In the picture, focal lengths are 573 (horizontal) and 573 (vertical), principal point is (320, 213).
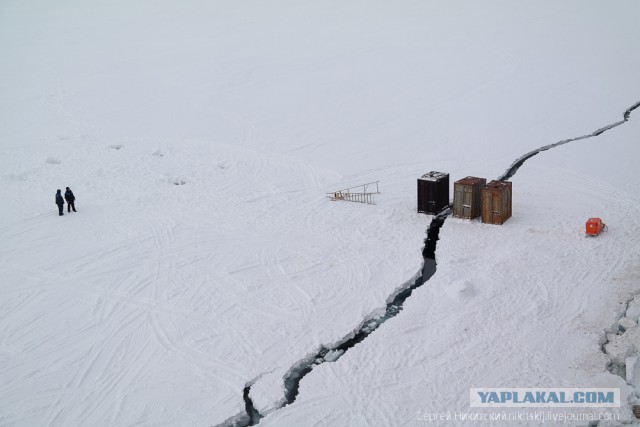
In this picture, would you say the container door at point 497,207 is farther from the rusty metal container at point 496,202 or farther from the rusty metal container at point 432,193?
the rusty metal container at point 432,193

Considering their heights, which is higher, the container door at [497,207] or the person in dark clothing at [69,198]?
the person in dark clothing at [69,198]

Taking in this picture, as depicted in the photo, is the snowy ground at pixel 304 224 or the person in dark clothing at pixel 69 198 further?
the person in dark clothing at pixel 69 198

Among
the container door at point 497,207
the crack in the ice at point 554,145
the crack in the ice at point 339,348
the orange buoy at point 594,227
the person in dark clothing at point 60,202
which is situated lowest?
the crack in the ice at point 339,348

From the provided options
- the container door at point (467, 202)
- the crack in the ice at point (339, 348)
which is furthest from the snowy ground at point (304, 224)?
the container door at point (467, 202)

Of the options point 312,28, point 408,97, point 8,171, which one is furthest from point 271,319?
point 312,28

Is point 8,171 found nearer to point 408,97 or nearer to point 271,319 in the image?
point 271,319

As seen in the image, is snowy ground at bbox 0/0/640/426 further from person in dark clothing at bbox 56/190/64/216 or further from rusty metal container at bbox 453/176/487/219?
rusty metal container at bbox 453/176/487/219
